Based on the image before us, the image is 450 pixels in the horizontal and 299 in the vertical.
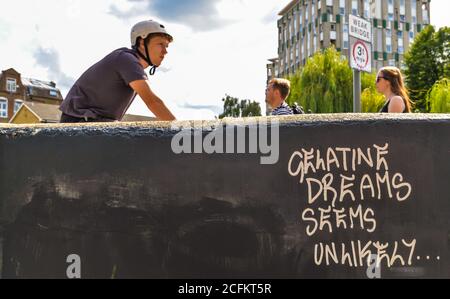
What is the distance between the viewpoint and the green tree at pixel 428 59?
35531mm

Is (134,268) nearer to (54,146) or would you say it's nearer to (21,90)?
(54,146)

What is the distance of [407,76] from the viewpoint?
36469mm

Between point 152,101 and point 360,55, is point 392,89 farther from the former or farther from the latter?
point 360,55

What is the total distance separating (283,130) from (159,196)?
651 mm

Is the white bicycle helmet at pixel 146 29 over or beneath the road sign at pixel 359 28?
beneath

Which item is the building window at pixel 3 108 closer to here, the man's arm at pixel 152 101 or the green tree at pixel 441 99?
the green tree at pixel 441 99

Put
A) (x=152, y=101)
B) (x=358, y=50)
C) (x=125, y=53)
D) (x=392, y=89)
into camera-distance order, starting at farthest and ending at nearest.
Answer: (x=358, y=50), (x=392, y=89), (x=125, y=53), (x=152, y=101)

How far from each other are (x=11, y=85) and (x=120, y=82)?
61.0 m

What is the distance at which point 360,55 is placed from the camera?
23.4 feet

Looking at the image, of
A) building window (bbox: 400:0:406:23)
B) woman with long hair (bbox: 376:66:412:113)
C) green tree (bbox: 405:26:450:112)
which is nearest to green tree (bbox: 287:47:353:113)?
green tree (bbox: 405:26:450:112)

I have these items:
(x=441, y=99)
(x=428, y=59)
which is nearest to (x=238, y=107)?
(x=428, y=59)

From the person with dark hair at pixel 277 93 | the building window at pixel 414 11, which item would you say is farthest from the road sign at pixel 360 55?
the building window at pixel 414 11

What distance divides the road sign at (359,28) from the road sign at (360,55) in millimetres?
74

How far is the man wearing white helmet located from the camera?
280 cm
